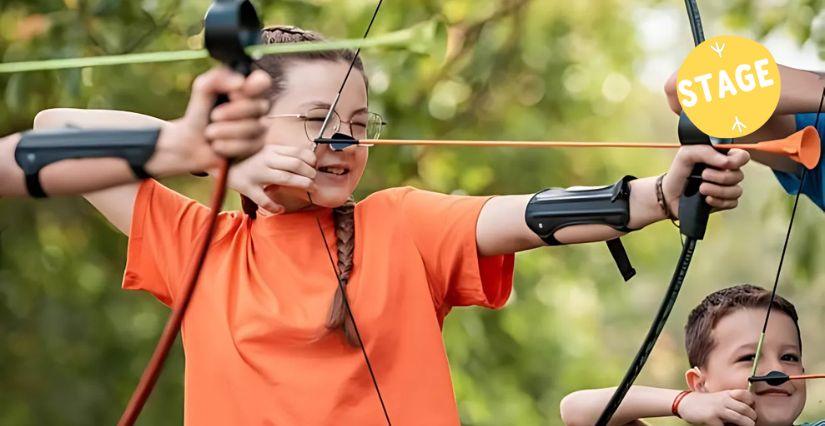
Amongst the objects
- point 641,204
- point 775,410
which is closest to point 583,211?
point 641,204

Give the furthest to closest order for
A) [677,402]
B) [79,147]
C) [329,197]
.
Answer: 1. [677,402]
2. [329,197]
3. [79,147]

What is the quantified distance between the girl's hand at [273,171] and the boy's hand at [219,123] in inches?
12.7

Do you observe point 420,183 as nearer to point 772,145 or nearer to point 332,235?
point 332,235

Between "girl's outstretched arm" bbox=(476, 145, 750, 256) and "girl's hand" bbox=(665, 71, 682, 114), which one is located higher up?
"girl's hand" bbox=(665, 71, 682, 114)

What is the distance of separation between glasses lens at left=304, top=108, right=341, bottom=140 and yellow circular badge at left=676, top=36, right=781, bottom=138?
494 mm

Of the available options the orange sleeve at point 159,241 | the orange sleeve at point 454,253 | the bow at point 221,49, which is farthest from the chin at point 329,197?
the bow at point 221,49

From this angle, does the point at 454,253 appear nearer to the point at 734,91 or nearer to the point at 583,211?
the point at 583,211

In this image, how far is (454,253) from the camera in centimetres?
193

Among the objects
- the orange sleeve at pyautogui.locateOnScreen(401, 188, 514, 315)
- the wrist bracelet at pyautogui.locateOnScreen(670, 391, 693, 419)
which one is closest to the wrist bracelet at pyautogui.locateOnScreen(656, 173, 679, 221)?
the orange sleeve at pyautogui.locateOnScreen(401, 188, 514, 315)

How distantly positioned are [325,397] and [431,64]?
2330 millimetres

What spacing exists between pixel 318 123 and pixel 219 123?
544 millimetres

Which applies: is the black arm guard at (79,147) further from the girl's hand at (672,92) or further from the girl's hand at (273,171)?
the girl's hand at (672,92)

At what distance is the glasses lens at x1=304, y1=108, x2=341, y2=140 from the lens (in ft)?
6.39

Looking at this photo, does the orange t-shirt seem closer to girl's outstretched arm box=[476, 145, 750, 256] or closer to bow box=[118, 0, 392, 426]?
girl's outstretched arm box=[476, 145, 750, 256]
